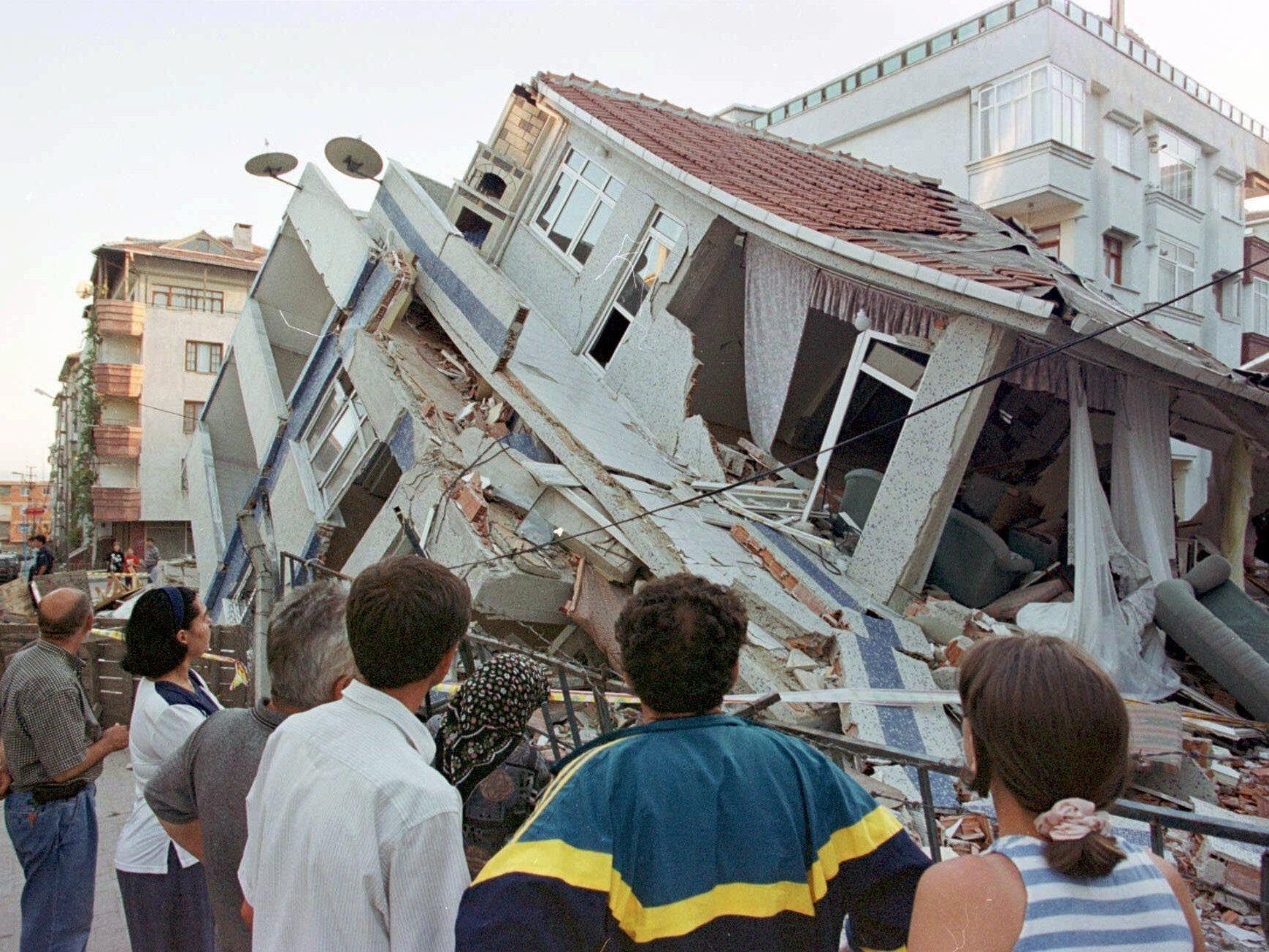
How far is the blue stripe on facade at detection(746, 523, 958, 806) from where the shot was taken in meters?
5.69

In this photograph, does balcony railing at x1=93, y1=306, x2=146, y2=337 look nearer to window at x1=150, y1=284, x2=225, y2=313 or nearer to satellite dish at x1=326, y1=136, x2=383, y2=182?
window at x1=150, y1=284, x2=225, y2=313

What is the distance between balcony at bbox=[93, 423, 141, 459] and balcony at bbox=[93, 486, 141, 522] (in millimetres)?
1437

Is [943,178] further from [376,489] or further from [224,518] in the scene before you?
[224,518]

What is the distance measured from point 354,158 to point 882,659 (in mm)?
10245

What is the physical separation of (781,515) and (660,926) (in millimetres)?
7839

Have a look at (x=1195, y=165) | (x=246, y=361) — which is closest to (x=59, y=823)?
(x=246, y=361)

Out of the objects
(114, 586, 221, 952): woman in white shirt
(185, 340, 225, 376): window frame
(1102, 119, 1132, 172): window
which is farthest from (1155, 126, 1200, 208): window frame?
(185, 340, 225, 376): window frame

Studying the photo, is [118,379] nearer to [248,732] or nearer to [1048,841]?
[248,732]

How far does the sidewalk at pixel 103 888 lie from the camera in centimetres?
456

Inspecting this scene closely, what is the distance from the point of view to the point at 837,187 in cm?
1208

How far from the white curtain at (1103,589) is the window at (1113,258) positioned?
16284 mm

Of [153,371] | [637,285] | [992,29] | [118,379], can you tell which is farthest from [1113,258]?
[118,379]

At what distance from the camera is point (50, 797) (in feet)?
11.8

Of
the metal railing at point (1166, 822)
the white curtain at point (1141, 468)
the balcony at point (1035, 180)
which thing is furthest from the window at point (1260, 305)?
the metal railing at point (1166, 822)
